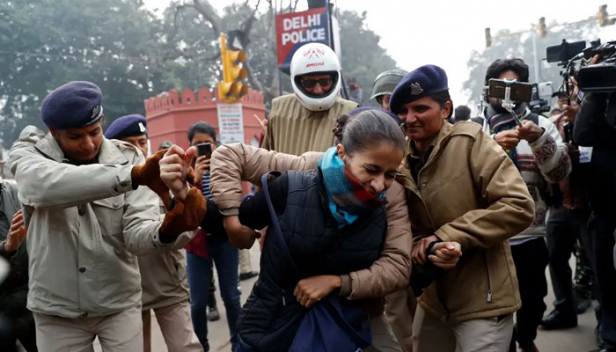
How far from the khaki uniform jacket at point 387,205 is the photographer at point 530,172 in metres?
1.09

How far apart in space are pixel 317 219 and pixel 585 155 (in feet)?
8.84

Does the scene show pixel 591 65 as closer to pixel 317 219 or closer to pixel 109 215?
pixel 317 219

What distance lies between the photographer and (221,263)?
14.4ft

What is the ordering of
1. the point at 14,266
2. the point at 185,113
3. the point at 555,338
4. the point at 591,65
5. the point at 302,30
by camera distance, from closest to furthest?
1. the point at 591,65
2. the point at 14,266
3. the point at 555,338
4. the point at 302,30
5. the point at 185,113

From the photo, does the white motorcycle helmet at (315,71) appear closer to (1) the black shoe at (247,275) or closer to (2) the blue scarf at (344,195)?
(2) the blue scarf at (344,195)

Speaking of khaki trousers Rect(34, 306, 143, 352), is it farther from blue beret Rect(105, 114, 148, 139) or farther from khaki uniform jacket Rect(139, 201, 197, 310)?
blue beret Rect(105, 114, 148, 139)

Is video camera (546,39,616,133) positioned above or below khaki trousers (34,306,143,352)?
above

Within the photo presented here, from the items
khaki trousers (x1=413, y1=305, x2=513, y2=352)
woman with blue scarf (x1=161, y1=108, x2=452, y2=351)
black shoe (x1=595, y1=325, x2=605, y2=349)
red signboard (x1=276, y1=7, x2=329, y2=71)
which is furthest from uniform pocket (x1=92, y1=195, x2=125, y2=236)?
red signboard (x1=276, y1=7, x2=329, y2=71)

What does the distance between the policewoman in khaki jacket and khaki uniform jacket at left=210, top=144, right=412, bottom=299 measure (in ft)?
0.58

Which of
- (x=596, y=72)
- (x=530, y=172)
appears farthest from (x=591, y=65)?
(x=530, y=172)

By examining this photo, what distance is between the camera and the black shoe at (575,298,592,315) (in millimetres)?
5129

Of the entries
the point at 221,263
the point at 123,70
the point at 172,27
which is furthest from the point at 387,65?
the point at 221,263

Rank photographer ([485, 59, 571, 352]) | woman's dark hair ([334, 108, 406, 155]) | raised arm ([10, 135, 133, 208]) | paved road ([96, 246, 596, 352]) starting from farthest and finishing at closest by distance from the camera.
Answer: paved road ([96, 246, 596, 352]) < photographer ([485, 59, 571, 352]) < raised arm ([10, 135, 133, 208]) < woman's dark hair ([334, 108, 406, 155])

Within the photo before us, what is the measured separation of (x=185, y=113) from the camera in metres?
20.4
